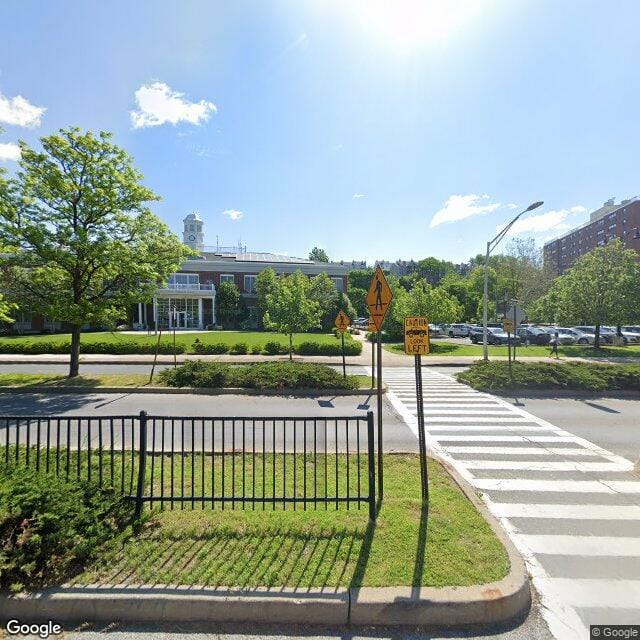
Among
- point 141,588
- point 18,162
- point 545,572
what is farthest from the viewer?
point 18,162

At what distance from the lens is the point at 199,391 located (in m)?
11.9

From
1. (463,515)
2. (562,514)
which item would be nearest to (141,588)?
(463,515)

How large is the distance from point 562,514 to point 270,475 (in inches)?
153

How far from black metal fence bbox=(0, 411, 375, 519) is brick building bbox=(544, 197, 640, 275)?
6112 cm

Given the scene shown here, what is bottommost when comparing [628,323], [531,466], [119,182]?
[531,466]

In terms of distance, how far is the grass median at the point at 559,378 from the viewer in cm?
1190

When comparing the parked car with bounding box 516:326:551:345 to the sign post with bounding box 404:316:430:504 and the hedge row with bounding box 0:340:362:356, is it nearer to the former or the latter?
the hedge row with bounding box 0:340:362:356

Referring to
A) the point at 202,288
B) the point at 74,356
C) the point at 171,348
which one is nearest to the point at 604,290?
the point at 171,348

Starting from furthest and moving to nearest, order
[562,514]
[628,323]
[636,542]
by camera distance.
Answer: [628,323]
[562,514]
[636,542]

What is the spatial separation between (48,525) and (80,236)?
11423 millimetres

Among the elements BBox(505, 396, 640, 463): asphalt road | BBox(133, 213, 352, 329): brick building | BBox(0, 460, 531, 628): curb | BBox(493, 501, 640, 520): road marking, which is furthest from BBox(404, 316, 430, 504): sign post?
BBox(133, 213, 352, 329): brick building

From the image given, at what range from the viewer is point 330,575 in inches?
121

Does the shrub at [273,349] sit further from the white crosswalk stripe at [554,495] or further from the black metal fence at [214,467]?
the black metal fence at [214,467]

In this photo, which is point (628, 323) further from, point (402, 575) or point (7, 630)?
point (7, 630)
